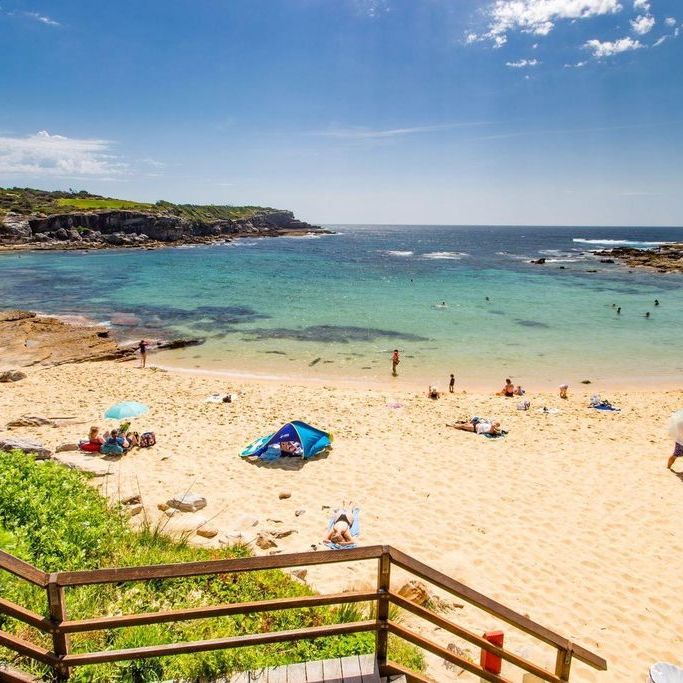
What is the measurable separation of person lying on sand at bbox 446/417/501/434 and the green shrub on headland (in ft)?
33.3

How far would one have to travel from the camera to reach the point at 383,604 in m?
A: 3.72

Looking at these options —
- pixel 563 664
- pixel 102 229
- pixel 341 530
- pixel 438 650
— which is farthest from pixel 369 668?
pixel 102 229

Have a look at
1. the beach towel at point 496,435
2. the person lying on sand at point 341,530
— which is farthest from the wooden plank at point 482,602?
the beach towel at point 496,435

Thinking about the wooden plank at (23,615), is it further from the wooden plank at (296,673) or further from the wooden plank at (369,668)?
the wooden plank at (369,668)

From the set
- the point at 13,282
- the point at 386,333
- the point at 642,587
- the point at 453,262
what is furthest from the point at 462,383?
the point at 453,262

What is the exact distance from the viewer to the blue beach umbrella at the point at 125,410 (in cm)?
1573

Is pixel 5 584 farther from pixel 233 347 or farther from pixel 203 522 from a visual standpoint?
pixel 233 347

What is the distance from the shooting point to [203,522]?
918 cm

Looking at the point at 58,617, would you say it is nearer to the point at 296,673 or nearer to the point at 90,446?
the point at 296,673

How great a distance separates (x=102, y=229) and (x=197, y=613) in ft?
366

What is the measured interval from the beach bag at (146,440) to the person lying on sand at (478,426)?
32.0 feet

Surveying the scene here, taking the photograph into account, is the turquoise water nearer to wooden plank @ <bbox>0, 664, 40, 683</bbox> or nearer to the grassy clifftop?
→ wooden plank @ <bbox>0, 664, 40, 683</bbox>

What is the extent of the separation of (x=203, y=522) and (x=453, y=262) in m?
83.0

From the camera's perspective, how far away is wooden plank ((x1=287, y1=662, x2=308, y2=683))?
387 cm
